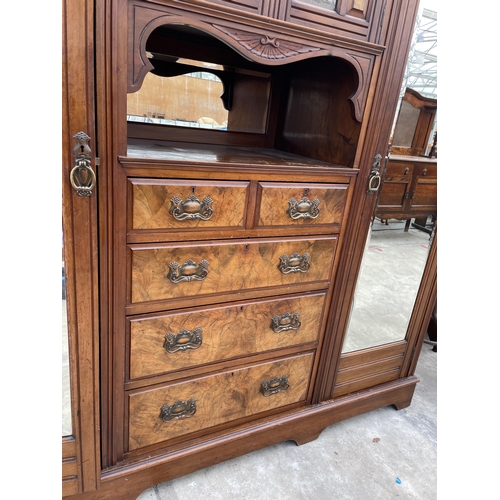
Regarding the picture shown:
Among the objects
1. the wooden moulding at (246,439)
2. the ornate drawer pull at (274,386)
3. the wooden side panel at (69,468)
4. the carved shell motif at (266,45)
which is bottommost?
the wooden moulding at (246,439)

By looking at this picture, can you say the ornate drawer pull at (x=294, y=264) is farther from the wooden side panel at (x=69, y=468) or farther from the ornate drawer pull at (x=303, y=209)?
the wooden side panel at (x=69, y=468)

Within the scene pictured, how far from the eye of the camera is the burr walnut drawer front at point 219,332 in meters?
1.12

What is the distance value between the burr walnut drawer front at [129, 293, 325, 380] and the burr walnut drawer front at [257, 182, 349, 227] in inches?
11.0

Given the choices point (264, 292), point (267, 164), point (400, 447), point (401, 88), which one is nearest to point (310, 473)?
point (400, 447)

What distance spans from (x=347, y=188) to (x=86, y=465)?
1.15 m

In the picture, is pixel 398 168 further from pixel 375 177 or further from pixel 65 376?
pixel 65 376

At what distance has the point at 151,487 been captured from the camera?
52.2 inches

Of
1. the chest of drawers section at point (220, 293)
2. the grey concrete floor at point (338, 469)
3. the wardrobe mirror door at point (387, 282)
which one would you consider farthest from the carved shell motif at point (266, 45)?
the grey concrete floor at point (338, 469)

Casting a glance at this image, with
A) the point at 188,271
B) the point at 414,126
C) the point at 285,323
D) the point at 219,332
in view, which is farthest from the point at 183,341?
the point at 414,126

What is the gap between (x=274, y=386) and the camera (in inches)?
55.8

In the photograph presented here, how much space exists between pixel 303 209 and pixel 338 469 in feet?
3.34

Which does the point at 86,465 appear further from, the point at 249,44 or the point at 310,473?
the point at 249,44

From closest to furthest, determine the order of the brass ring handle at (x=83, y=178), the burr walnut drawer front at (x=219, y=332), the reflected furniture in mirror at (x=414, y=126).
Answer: the brass ring handle at (x=83, y=178), the burr walnut drawer front at (x=219, y=332), the reflected furniture in mirror at (x=414, y=126)
